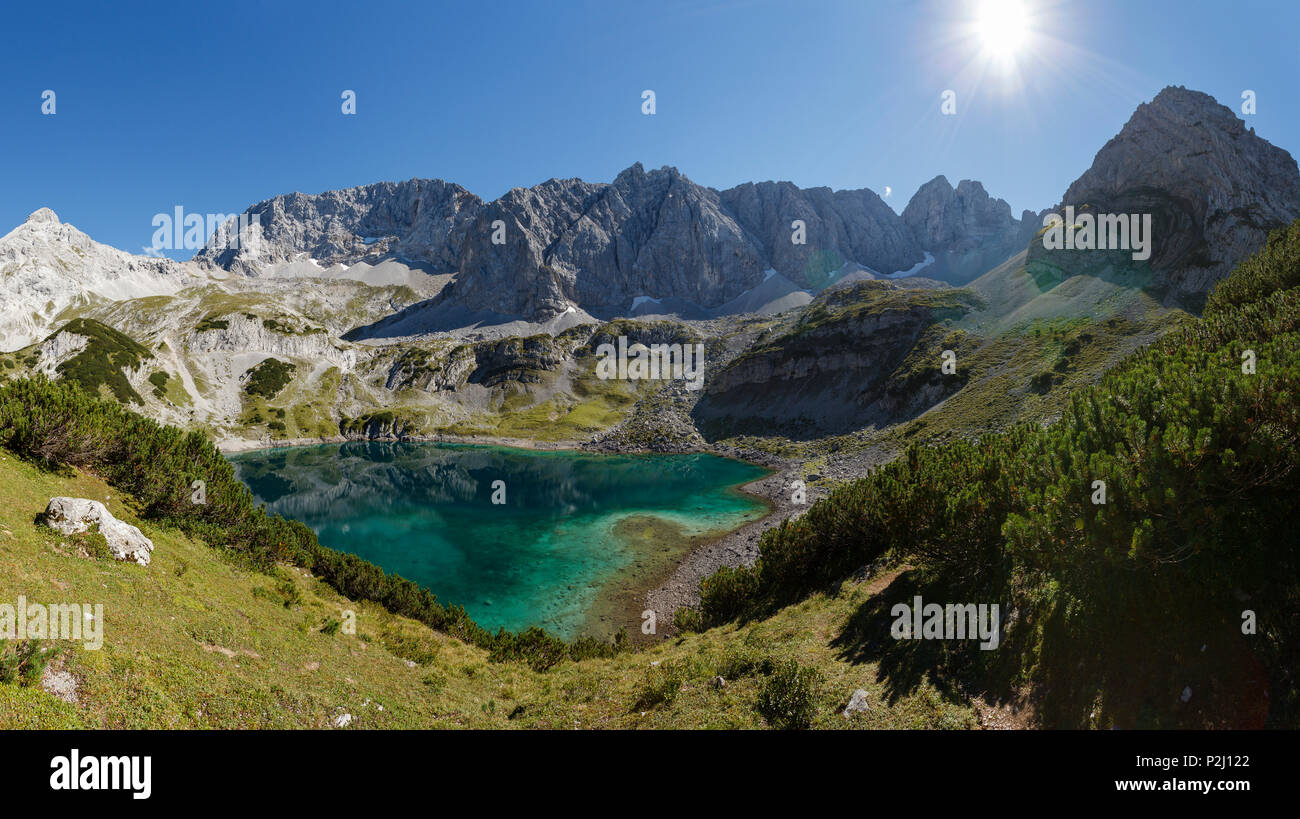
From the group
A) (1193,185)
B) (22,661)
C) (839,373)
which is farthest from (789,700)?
(1193,185)

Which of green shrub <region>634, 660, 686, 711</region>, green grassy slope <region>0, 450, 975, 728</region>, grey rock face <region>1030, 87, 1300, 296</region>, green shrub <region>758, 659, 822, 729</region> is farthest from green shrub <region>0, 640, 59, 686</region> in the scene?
grey rock face <region>1030, 87, 1300, 296</region>

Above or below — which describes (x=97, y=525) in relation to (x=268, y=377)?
below

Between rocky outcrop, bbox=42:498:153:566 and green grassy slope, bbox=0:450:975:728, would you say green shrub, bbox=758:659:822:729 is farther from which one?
rocky outcrop, bbox=42:498:153:566

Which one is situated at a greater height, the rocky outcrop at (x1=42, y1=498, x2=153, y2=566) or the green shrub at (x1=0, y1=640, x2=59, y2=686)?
the rocky outcrop at (x1=42, y1=498, x2=153, y2=566)

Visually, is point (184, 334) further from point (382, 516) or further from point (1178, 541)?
point (1178, 541)

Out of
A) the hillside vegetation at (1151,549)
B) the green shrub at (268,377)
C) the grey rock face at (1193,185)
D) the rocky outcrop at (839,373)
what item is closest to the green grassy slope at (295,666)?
the hillside vegetation at (1151,549)

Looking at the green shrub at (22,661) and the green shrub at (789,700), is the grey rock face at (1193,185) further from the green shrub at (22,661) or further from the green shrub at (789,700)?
the green shrub at (22,661)

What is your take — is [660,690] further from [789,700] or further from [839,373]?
[839,373]
